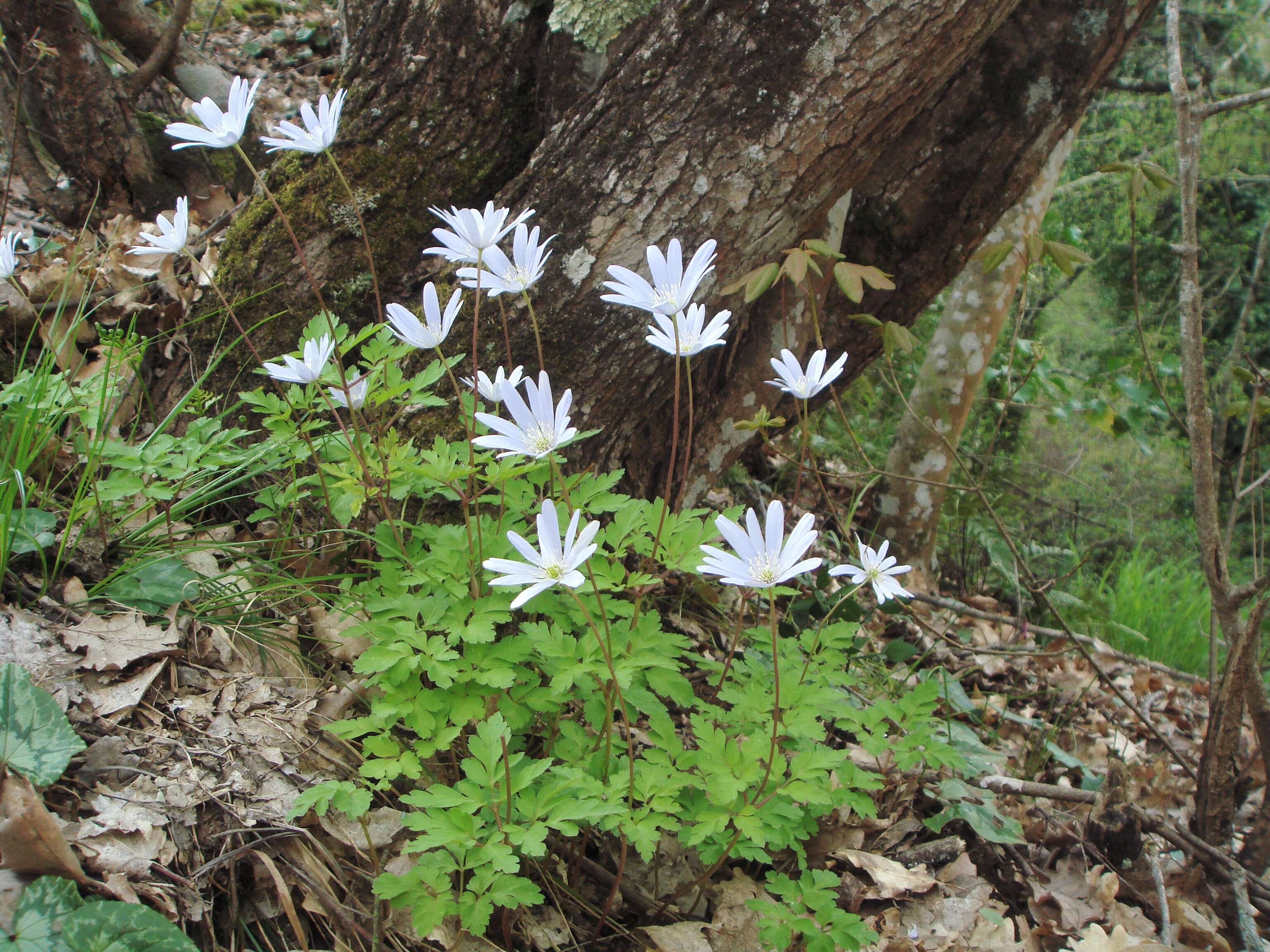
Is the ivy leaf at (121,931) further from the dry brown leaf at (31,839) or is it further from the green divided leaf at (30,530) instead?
the green divided leaf at (30,530)

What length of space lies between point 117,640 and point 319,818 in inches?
21.6

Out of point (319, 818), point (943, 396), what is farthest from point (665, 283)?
point (943, 396)

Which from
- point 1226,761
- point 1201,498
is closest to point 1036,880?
point 1226,761

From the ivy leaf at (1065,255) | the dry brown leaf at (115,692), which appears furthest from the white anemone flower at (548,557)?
the ivy leaf at (1065,255)

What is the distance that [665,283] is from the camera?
1.46m

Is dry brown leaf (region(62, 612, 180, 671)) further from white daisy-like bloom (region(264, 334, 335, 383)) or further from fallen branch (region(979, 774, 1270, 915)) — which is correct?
fallen branch (region(979, 774, 1270, 915))

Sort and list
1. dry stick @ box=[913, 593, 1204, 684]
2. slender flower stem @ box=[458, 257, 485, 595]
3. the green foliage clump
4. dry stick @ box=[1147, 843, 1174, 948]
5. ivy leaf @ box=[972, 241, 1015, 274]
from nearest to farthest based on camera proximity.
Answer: slender flower stem @ box=[458, 257, 485, 595] → dry stick @ box=[1147, 843, 1174, 948] → ivy leaf @ box=[972, 241, 1015, 274] → the green foliage clump → dry stick @ box=[913, 593, 1204, 684]

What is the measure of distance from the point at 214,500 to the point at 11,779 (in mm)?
866

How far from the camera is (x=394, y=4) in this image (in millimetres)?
2369

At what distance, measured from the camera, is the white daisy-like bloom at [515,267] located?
154 cm

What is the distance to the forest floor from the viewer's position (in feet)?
4.46

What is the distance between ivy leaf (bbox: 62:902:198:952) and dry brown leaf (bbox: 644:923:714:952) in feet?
2.59

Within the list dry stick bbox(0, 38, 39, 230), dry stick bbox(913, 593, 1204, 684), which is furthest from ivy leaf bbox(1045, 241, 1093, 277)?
dry stick bbox(0, 38, 39, 230)

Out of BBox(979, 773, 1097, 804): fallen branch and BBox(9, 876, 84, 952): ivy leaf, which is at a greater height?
BBox(979, 773, 1097, 804): fallen branch
